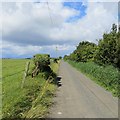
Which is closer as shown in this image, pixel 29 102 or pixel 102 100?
pixel 29 102

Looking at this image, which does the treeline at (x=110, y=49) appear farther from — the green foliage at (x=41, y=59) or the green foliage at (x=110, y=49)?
the green foliage at (x=41, y=59)

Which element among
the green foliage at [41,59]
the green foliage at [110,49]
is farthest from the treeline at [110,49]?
the green foliage at [41,59]

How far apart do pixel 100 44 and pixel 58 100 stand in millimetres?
16497

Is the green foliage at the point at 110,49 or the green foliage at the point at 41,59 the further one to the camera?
the green foliage at the point at 110,49

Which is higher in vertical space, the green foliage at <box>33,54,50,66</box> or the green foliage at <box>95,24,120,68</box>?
the green foliage at <box>95,24,120,68</box>

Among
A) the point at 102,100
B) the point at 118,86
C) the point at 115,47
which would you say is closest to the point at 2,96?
the point at 102,100

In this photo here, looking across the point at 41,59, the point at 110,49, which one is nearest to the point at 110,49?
the point at 110,49

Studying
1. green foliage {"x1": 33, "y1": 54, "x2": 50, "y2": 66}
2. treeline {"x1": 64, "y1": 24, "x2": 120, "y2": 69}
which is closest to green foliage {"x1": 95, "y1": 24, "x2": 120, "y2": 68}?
treeline {"x1": 64, "y1": 24, "x2": 120, "y2": 69}

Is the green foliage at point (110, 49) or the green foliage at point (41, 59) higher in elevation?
the green foliage at point (110, 49)

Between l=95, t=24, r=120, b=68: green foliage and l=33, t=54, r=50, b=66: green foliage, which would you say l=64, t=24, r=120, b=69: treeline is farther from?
l=33, t=54, r=50, b=66: green foliage

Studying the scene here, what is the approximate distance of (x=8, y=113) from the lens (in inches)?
359

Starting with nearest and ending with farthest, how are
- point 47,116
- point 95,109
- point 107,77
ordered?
1. point 47,116
2. point 95,109
3. point 107,77

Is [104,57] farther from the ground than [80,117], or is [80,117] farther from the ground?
[104,57]

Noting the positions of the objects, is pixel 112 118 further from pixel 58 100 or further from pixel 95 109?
pixel 58 100
